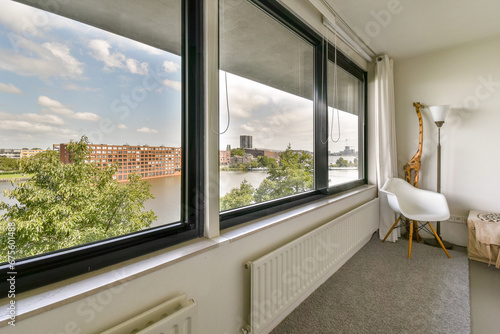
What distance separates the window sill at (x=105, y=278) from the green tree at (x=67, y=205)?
0.47ft

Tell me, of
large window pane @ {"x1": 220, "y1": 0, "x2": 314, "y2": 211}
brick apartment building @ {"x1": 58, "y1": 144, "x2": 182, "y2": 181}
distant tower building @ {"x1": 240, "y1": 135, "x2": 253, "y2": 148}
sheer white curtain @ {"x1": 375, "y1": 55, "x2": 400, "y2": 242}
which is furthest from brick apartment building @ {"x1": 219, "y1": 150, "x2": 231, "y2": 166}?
sheer white curtain @ {"x1": 375, "y1": 55, "x2": 400, "y2": 242}

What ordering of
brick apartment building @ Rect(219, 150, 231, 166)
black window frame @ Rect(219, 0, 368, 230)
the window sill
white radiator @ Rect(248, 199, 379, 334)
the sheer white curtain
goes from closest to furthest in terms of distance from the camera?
1. the window sill
2. white radiator @ Rect(248, 199, 379, 334)
3. brick apartment building @ Rect(219, 150, 231, 166)
4. black window frame @ Rect(219, 0, 368, 230)
5. the sheer white curtain

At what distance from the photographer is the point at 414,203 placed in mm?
3010

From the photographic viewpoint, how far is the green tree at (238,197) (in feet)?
4.91

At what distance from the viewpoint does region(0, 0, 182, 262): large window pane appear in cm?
80

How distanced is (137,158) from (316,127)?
1.82 metres

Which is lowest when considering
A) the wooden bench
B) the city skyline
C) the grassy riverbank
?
the wooden bench

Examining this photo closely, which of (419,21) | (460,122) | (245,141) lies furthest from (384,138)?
(245,141)

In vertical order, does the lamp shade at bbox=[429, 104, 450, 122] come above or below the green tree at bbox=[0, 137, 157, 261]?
above

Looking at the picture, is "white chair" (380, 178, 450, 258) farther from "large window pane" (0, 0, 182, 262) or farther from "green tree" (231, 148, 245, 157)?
"large window pane" (0, 0, 182, 262)

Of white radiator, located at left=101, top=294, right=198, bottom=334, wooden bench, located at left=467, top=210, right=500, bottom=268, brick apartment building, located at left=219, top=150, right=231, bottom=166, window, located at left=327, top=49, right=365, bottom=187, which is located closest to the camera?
white radiator, located at left=101, top=294, right=198, bottom=334

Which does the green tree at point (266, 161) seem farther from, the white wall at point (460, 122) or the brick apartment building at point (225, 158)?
the white wall at point (460, 122)

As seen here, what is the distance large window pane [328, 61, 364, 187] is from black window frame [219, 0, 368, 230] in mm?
104

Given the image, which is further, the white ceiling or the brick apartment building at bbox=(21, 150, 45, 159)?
the white ceiling
